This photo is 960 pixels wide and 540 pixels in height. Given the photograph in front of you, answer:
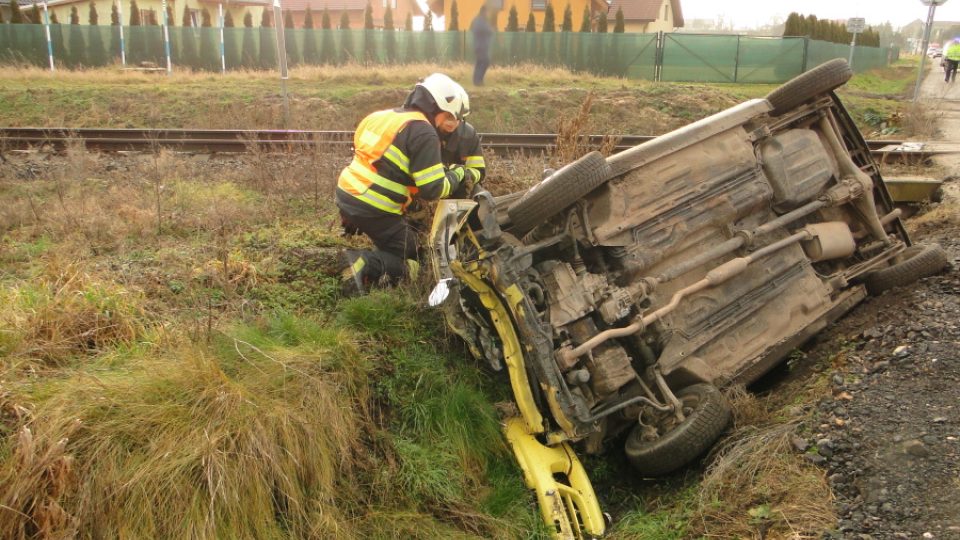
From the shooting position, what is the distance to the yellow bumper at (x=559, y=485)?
12.2 feet

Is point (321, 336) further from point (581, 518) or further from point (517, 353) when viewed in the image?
point (581, 518)

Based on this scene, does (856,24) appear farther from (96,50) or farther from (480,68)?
(96,50)

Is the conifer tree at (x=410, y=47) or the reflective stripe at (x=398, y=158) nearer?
the reflective stripe at (x=398, y=158)

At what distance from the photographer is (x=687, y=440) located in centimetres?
370

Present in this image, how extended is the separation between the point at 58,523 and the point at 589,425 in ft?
8.14

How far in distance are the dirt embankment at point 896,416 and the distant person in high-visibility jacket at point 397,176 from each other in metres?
2.63

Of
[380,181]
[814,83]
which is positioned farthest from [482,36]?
[380,181]

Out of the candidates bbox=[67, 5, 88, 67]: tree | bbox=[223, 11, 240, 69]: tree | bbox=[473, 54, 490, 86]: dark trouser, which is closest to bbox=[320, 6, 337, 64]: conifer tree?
bbox=[223, 11, 240, 69]: tree

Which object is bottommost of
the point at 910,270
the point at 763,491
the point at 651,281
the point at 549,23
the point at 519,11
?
the point at 763,491

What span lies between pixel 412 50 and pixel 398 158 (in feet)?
52.9

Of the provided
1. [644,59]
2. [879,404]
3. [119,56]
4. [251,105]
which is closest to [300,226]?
[879,404]

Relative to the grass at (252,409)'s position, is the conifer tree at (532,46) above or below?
above

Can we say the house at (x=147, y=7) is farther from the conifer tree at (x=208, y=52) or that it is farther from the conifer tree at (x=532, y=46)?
the conifer tree at (x=532, y=46)

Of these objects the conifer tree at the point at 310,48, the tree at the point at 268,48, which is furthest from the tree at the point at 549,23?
the tree at the point at 268,48
